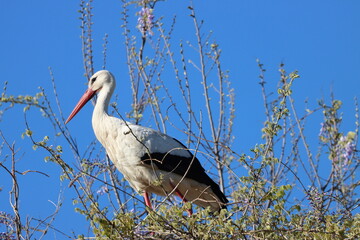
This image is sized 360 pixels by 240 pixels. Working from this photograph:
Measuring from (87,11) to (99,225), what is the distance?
4.99 metres

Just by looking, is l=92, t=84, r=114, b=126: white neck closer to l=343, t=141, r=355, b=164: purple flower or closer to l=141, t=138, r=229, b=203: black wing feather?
l=141, t=138, r=229, b=203: black wing feather

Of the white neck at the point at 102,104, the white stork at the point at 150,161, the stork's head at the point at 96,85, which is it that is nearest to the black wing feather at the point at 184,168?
the white stork at the point at 150,161

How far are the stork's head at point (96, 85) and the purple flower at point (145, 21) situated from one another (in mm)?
599

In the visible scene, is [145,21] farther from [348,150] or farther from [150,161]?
[348,150]

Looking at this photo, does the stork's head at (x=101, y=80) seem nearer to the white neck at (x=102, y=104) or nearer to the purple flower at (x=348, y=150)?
the white neck at (x=102, y=104)

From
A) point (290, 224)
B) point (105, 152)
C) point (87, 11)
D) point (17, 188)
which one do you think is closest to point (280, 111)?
point (290, 224)

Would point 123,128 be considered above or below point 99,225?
above

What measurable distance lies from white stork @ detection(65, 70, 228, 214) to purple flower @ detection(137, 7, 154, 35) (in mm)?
1031

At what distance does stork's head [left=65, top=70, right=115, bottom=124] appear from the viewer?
8254 mm

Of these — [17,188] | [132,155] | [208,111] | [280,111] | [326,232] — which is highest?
[208,111]

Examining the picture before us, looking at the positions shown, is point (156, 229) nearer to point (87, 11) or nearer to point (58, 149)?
point (58, 149)

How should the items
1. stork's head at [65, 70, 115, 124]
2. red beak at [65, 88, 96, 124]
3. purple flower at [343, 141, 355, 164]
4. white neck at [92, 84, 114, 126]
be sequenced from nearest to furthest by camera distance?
purple flower at [343, 141, 355, 164]
white neck at [92, 84, 114, 126]
stork's head at [65, 70, 115, 124]
red beak at [65, 88, 96, 124]

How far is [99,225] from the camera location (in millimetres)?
4105

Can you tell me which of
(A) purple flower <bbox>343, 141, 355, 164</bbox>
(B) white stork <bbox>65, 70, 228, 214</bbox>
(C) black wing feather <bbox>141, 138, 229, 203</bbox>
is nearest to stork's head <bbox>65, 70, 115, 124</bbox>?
(B) white stork <bbox>65, 70, 228, 214</bbox>
